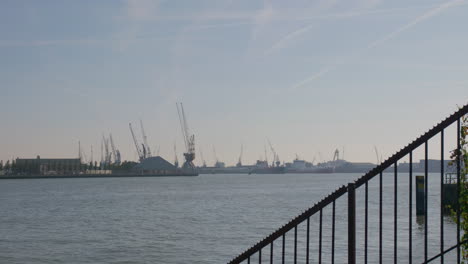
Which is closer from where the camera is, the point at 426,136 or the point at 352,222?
the point at 426,136

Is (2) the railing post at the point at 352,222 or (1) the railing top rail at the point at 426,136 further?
(2) the railing post at the point at 352,222

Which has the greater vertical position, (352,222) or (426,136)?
(426,136)

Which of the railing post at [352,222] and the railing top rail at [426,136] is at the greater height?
the railing top rail at [426,136]

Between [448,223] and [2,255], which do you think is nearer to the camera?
[2,255]

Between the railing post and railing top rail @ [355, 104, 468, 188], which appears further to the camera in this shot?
the railing post

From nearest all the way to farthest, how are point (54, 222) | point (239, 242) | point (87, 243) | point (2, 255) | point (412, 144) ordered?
point (412, 144) → point (2, 255) → point (239, 242) → point (87, 243) → point (54, 222)

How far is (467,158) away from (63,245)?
108ft

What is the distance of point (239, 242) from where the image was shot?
34344 millimetres

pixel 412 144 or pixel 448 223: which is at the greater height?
pixel 412 144

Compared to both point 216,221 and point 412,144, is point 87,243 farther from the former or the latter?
point 412,144

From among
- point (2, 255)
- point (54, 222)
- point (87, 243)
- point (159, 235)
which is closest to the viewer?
point (2, 255)

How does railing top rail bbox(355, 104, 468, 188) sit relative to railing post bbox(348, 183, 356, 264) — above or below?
above

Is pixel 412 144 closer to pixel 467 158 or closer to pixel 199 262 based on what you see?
pixel 467 158

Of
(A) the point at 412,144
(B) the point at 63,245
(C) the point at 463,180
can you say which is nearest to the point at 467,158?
(C) the point at 463,180
